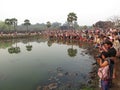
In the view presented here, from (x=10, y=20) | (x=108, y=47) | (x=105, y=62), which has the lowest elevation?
(x=105, y=62)

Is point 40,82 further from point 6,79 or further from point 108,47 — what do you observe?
point 108,47

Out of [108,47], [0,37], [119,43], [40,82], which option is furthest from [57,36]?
[108,47]

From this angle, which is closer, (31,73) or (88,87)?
(88,87)

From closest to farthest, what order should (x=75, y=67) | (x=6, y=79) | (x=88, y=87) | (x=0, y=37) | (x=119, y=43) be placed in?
(x=88, y=87) < (x=6, y=79) < (x=119, y=43) < (x=75, y=67) < (x=0, y=37)

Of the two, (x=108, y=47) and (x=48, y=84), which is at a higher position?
(x=108, y=47)

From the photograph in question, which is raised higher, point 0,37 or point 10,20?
point 10,20

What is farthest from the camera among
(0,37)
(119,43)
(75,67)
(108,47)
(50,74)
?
(0,37)

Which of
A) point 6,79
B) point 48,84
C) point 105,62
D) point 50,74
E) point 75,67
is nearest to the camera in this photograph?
point 105,62

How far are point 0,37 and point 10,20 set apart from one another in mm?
22050

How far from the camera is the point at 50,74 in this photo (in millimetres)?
13828

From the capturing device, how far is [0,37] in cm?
4534

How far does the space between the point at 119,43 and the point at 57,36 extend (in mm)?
31476

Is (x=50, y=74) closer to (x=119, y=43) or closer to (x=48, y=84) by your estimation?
(x=48, y=84)

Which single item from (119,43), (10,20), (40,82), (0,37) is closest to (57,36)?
(0,37)
